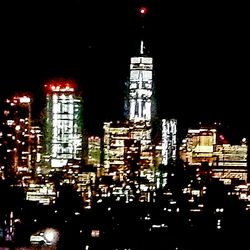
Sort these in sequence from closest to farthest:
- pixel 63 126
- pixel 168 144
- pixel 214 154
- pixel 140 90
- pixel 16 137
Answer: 1. pixel 214 154
2. pixel 168 144
3. pixel 16 137
4. pixel 63 126
5. pixel 140 90

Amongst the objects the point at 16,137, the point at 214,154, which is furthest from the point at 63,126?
the point at 214,154

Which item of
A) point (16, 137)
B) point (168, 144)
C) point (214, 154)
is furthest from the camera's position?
point (16, 137)

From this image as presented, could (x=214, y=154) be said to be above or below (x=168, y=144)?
below

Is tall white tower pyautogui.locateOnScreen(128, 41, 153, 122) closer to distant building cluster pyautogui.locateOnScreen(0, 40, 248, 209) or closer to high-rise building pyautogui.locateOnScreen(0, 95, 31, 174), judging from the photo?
distant building cluster pyautogui.locateOnScreen(0, 40, 248, 209)

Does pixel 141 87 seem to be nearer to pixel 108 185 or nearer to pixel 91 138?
pixel 91 138

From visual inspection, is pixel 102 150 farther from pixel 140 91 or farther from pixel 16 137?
pixel 140 91

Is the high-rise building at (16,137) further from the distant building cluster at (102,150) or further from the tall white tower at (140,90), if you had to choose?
the tall white tower at (140,90)

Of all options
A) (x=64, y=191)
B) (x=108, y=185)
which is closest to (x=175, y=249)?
(x=64, y=191)
